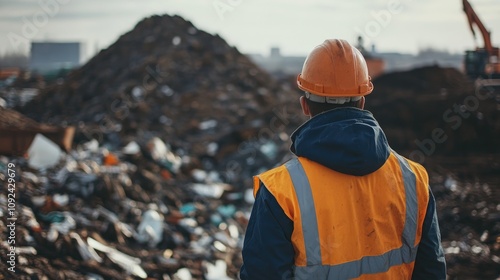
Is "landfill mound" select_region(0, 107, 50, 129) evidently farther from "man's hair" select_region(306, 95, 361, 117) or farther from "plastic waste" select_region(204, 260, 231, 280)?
"man's hair" select_region(306, 95, 361, 117)

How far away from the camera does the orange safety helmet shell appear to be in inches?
73.4

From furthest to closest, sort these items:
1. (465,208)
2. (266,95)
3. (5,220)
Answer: (266,95) → (465,208) → (5,220)

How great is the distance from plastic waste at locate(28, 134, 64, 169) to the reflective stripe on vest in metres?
5.87

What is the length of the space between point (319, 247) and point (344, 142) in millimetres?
334

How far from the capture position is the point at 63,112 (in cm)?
1509

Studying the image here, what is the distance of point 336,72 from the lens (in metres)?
1.87

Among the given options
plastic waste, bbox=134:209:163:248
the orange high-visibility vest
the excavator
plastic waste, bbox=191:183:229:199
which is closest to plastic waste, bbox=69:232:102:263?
plastic waste, bbox=134:209:163:248

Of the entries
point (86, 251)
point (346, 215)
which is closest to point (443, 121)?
point (86, 251)

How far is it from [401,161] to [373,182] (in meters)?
0.16

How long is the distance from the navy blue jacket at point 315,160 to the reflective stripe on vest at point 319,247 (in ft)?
0.17

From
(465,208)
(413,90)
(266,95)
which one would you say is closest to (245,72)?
(266,95)

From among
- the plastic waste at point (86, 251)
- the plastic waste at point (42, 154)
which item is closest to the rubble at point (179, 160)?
the plastic waste at point (86, 251)

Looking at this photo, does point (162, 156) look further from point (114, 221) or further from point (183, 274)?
point (183, 274)

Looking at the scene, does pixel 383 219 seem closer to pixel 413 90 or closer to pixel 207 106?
pixel 207 106
